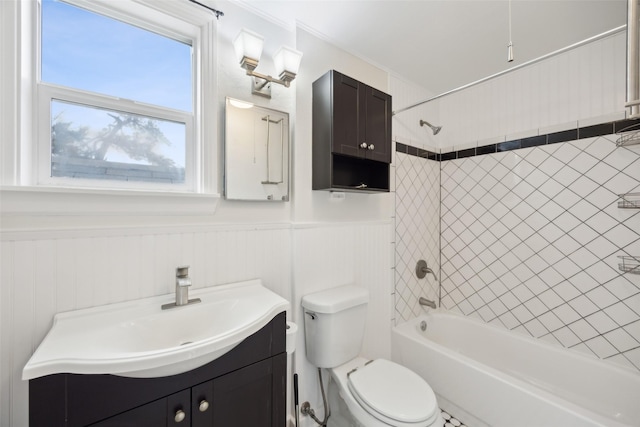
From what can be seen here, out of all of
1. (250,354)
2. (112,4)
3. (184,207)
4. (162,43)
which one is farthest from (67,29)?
(250,354)

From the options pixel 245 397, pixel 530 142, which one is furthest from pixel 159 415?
pixel 530 142

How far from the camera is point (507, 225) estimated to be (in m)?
2.08

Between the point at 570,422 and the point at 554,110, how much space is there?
73.9 inches

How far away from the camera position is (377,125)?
166 centimetres

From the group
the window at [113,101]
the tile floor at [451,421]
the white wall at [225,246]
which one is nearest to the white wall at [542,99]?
the white wall at [225,246]

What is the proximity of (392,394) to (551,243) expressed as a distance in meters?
1.55

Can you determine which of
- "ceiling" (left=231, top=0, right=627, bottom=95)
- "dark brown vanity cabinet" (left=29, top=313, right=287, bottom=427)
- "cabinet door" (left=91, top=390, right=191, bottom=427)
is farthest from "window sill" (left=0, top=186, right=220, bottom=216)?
"ceiling" (left=231, top=0, right=627, bottom=95)

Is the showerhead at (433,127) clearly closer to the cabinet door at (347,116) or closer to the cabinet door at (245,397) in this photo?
the cabinet door at (347,116)

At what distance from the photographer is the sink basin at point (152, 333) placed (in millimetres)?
711

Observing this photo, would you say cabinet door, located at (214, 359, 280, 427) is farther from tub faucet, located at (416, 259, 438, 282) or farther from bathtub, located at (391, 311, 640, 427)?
tub faucet, located at (416, 259, 438, 282)

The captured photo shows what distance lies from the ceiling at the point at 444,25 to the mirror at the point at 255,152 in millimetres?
567

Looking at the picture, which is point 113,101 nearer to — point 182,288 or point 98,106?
point 98,106

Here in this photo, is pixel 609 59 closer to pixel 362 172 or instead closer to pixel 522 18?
pixel 522 18

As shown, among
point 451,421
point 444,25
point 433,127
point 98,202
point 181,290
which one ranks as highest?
point 444,25
